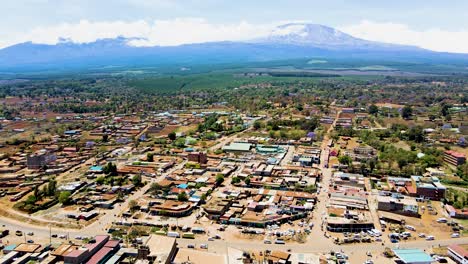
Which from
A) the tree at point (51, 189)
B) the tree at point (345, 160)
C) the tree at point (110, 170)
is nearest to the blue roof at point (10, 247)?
the tree at point (51, 189)

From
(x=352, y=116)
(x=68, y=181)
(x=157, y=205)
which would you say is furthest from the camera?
(x=352, y=116)

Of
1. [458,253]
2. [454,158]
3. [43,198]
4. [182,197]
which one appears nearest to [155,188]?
[182,197]

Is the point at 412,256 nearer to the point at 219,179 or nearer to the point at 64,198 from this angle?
the point at 219,179

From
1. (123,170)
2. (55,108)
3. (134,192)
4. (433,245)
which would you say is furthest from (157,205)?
(55,108)

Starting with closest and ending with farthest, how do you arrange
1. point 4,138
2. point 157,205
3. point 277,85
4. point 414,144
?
point 157,205 → point 414,144 → point 4,138 → point 277,85

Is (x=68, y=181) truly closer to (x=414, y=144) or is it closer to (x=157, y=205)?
(x=157, y=205)

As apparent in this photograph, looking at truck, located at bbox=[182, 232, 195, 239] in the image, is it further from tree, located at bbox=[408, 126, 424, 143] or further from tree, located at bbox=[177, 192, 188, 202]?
tree, located at bbox=[408, 126, 424, 143]

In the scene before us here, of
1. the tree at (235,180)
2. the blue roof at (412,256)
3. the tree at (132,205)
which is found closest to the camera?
the blue roof at (412,256)

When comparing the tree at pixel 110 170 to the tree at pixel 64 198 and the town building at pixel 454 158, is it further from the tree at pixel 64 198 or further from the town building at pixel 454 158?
the town building at pixel 454 158

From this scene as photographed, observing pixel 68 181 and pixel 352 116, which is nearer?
pixel 68 181
